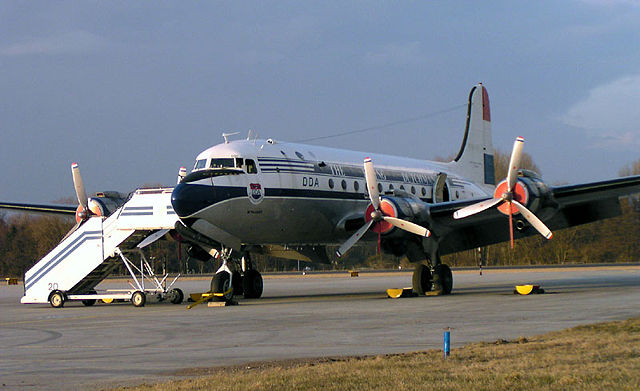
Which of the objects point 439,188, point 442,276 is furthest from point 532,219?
point 439,188

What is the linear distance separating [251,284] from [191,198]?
529 centimetres

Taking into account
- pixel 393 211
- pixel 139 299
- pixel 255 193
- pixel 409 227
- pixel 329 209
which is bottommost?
pixel 139 299

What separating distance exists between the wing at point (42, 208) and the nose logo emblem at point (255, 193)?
944 centimetres

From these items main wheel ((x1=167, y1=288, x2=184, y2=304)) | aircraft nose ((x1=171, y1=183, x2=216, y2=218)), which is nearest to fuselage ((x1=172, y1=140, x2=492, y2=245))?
aircraft nose ((x1=171, y1=183, x2=216, y2=218))

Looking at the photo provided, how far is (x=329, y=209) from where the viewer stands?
23.6 metres

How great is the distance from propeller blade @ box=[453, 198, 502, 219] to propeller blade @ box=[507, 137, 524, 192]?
58 centimetres

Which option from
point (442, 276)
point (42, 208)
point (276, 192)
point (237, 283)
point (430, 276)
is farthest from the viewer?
point (42, 208)

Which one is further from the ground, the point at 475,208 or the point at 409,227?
the point at 475,208

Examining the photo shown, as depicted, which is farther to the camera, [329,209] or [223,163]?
[329,209]

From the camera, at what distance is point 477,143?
32.9 m

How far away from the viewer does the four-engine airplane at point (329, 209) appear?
21203 millimetres

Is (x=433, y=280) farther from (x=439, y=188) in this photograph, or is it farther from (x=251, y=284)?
(x=251, y=284)

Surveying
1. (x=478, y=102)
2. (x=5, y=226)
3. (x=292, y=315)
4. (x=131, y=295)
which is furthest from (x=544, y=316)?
(x=5, y=226)

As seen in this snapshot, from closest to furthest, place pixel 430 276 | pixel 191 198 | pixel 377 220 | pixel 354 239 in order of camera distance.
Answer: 1. pixel 191 198
2. pixel 377 220
3. pixel 354 239
4. pixel 430 276
